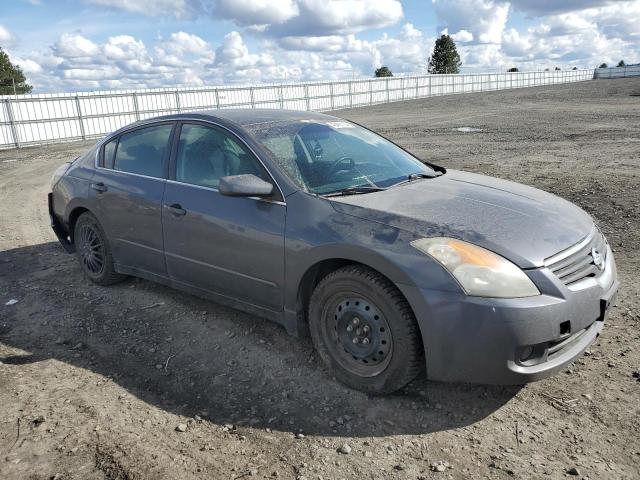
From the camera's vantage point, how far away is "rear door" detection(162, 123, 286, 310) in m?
3.55

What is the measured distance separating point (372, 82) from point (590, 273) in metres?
42.4

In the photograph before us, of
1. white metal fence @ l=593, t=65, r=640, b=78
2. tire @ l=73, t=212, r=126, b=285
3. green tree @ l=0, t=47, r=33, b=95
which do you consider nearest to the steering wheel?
tire @ l=73, t=212, r=126, b=285

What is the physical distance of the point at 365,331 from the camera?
3162mm

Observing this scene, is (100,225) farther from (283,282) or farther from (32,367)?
(283,282)

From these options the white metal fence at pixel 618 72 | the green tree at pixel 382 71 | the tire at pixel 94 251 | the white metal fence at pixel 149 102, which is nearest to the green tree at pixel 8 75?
the white metal fence at pixel 149 102

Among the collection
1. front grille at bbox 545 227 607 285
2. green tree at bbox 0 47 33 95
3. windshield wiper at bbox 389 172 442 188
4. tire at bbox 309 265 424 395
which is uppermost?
green tree at bbox 0 47 33 95

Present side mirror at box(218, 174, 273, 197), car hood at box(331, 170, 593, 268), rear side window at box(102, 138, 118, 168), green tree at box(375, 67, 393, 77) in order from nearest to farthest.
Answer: car hood at box(331, 170, 593, 268)
side mirror at box(218, 174, 273, 197)
rear side window at box(102, 138, 118, 168)
green tree at box(375, 67, 393, 77)

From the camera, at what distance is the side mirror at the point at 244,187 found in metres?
3.47

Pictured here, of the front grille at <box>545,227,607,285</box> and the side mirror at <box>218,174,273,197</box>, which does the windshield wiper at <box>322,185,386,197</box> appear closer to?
the side mirror at <box>218,174,273,197</box>

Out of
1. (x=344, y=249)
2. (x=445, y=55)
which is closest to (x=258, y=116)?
(x=344, y=249)

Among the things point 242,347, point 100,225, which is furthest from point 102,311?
point 242,347

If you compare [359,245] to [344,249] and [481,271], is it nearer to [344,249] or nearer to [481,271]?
[344,249]

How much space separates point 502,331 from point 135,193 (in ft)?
10.4

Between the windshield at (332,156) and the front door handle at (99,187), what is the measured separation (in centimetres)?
171
